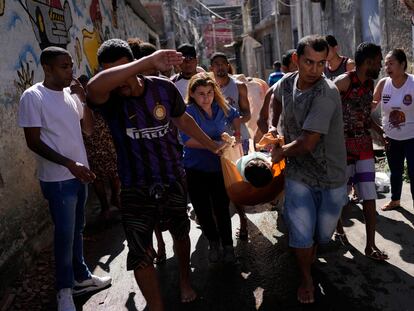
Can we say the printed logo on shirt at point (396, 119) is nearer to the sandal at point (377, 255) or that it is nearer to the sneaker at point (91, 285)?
the sandal at point (377, 255)

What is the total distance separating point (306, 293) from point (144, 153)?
5.16 ft

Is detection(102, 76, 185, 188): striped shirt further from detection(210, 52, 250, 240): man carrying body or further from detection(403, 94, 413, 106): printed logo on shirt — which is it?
detection(403, 94, 413, 106): printed logo on shirt

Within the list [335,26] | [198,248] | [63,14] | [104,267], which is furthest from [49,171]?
[335,26]

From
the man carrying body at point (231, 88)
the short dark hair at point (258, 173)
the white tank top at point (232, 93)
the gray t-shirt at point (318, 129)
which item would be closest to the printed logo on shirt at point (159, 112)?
the short dark hair at point (258, 173)

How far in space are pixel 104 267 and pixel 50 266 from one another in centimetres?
54

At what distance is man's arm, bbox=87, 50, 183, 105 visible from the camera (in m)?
2.15

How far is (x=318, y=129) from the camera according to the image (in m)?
2.61

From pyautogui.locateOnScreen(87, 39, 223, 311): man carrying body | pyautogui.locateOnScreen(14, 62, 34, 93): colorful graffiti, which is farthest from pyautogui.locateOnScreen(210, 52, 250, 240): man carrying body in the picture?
pyautogui.locateOnScreen(14, 62, 34, 93): colorful graffiti

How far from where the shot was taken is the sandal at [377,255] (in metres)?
3.47

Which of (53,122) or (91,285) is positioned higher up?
(53,122)

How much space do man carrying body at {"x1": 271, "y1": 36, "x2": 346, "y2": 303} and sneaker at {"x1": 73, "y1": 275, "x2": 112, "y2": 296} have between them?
162cm

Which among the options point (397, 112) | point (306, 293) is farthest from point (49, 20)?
point (306, 293)

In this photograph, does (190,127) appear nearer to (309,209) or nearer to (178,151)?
(178,151)

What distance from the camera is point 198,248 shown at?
4.13 m
